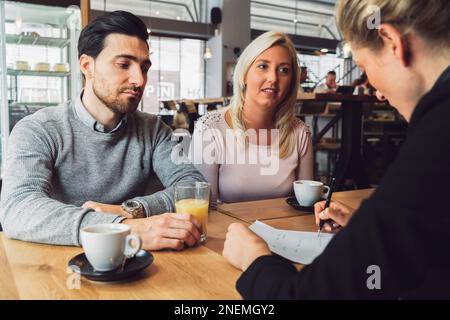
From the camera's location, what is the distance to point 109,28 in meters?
1.50

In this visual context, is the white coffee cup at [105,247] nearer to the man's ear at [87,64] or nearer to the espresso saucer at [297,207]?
the espresso saucer at [297,207]

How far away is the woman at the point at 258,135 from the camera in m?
1.95

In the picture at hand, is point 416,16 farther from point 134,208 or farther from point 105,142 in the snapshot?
point 105,142

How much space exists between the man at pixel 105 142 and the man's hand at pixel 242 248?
429mm

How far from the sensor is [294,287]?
580 mm

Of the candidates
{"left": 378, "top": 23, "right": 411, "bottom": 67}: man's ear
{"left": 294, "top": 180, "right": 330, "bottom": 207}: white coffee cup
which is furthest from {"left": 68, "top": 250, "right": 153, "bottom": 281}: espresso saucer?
{"left": 294, "top": 180, "right": 330, "bottom": 207}: white coffee cup

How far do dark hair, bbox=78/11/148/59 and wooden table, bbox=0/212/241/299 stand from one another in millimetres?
816

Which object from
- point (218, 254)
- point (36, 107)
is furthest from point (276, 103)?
point (36, 107)

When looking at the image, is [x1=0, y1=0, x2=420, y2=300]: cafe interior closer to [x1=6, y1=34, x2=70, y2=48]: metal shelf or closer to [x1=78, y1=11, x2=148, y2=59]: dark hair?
[x1=6, y1=34, x2=70, y2=48]: metal shelf

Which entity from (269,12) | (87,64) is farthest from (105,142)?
(269,12)

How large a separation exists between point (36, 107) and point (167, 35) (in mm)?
6394

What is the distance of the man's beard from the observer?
151cm

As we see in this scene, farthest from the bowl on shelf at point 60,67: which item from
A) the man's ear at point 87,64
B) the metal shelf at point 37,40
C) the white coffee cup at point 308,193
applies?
the white coffee cup at point 308,193

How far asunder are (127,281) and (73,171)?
779mm
